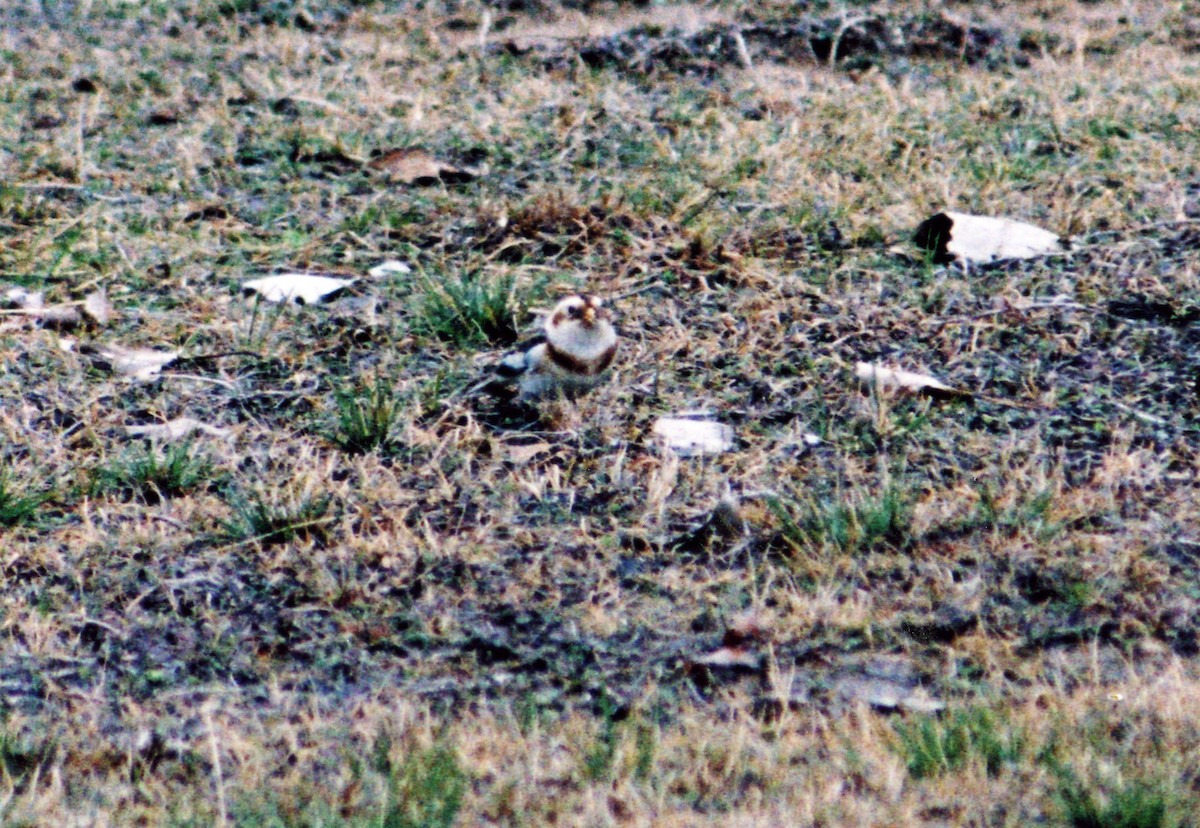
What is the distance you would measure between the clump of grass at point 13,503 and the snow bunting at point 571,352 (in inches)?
49.3

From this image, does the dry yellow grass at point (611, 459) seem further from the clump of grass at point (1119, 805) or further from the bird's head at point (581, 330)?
the bird's head at point (581, 330)

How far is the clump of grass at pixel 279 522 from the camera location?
354 cm

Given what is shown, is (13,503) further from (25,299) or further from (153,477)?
(25,299)

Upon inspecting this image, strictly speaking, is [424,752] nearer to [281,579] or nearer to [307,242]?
[281,579]

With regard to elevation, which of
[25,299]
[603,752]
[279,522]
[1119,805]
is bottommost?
[25,299]

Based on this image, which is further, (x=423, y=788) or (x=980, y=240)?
(x=980, y=240)

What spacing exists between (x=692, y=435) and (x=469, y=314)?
874mm

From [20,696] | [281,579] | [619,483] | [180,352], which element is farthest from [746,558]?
[180,352]

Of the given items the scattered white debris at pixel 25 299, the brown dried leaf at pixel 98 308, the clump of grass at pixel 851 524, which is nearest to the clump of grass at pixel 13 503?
the brown dried leaf at pixel 98 308

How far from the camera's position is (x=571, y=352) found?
4.00 meters

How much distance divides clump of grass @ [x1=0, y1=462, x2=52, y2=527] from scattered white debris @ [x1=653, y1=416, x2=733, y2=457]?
152cm

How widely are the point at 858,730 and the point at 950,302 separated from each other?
6.75 feet

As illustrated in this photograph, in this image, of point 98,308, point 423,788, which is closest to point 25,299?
point 98,308

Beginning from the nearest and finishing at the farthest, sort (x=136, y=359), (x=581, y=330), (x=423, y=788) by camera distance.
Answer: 1. (x=423, y=788)
2. (x=581, y=330)
3. (x=136, y=359)
